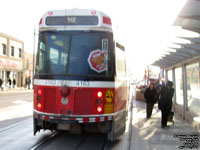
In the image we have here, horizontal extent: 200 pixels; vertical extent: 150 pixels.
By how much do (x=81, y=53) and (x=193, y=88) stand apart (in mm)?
5406

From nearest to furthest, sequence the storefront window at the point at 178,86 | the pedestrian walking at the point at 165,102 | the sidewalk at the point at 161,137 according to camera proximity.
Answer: the sidewalk at the point at 161,137 < the pedestrian walking at the point at 165,102 < the storefront window at the point at 178,86

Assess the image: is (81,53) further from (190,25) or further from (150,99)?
(150,99)

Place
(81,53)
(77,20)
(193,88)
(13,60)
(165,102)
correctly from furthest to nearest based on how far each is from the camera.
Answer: (13,60), (193,88), (165,102), (77,20), (81,53)

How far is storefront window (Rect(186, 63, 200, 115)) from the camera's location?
868 centimetres

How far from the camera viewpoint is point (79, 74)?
5500 millimetres

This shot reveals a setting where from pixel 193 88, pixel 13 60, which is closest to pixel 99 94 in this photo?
pixel 193 88

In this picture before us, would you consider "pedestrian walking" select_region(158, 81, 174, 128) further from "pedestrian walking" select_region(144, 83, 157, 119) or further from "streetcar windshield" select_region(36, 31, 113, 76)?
"streetcar windshield" select_region(36, 31, 113, 76)

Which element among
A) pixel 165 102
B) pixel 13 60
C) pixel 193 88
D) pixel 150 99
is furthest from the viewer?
pixel 13 60

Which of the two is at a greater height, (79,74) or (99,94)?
(79,74)

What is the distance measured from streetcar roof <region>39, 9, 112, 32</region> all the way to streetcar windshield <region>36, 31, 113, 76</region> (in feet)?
0.40

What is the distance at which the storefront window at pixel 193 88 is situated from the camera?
8.68m

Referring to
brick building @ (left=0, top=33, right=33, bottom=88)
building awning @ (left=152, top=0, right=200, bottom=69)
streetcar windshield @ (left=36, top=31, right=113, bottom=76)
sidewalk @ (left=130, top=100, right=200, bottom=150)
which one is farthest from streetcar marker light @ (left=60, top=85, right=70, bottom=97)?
brick building @ (left=0, top=33, right=33, bottom=88)

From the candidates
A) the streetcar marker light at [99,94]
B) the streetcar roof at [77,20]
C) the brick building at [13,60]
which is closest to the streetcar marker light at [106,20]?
the streetcar roof at [77,20]

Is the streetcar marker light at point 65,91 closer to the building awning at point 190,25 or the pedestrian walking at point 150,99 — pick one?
the building awning at point 190,25
